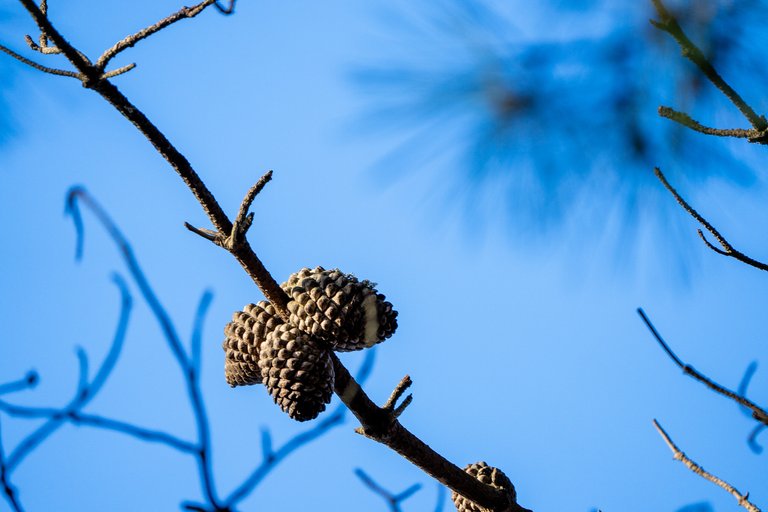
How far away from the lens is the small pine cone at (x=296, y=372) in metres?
1.48

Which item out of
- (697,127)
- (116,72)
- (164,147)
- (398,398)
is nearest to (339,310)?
(398,398)

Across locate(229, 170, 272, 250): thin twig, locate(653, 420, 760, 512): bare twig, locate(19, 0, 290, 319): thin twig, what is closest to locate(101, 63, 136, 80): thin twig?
locate(19, 0, 290, 319): thin twig

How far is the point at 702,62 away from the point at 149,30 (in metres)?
0.83

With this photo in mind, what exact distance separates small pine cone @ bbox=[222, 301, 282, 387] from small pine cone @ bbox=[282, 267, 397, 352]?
2.9 inches

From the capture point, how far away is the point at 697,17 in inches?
47.7

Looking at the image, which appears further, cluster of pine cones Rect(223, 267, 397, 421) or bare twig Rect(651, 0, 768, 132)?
cluster of pine cones Rect(223, 267, 397, 421)

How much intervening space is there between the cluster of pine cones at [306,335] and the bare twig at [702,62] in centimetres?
82

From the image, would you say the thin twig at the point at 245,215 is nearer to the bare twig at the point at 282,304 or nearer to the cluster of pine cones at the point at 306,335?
the bare twig at the point at 282,304

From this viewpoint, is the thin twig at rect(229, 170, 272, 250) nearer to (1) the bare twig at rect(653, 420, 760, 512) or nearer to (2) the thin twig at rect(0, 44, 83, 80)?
(2) the thin twig at rect(0, 44, 83, 80)

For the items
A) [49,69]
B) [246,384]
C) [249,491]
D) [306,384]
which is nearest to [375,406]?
[306,384]

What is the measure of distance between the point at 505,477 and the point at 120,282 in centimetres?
110

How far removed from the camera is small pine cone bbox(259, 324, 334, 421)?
1.48 meters

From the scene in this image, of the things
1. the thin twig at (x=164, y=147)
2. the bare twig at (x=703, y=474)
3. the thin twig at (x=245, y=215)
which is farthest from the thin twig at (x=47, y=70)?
the bare twig at (x=703, y=474)

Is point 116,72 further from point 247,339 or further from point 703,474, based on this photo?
point 703,474
